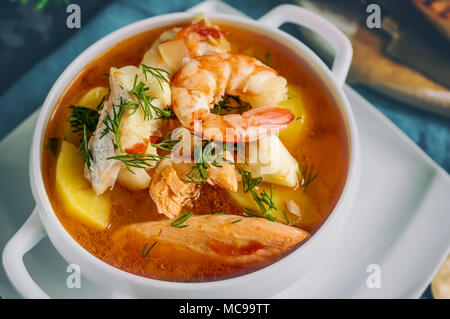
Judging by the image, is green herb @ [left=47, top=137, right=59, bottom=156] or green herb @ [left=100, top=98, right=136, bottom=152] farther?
green herb @ [left=47, top=137, right=59, bottom=156]

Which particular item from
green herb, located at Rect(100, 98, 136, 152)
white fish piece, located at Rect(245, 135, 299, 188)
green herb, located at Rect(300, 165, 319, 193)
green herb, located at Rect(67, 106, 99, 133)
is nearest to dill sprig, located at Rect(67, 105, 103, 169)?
green herb, located at Rect(67, 106, 99, 133)

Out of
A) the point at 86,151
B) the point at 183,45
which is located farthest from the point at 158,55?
the point at 86,151

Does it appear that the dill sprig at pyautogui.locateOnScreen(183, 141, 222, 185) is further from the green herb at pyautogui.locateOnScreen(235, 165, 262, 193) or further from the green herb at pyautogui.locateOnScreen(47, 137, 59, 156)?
the green herb at pyautogui.locateOnScreen(47, 137, 59, 156)

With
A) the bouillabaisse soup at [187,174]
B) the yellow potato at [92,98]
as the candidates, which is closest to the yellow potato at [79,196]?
the bouillabaisse soup at [187,174]

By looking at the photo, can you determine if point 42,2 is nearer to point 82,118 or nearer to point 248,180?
point 82,118

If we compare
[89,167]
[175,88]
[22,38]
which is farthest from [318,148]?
[22,38]
